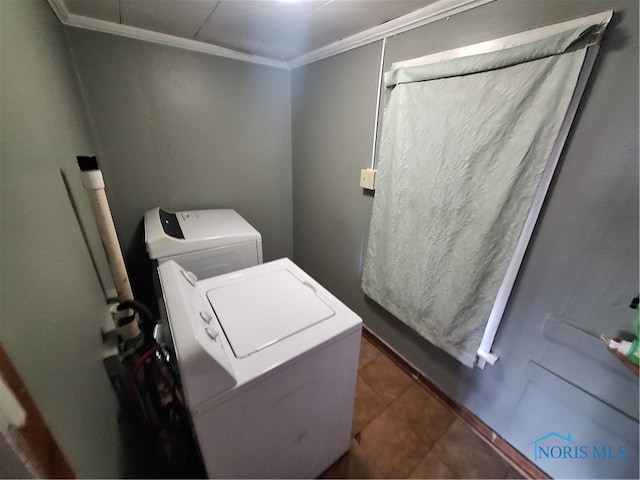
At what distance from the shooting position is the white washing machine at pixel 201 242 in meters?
1.39

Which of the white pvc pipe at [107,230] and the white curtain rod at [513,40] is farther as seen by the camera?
the white pvc pipe at [107,230]

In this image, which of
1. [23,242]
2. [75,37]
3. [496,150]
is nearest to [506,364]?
[496,150]

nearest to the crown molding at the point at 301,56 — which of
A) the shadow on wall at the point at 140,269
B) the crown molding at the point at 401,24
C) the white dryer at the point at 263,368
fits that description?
the crown molding at the point at 401,24

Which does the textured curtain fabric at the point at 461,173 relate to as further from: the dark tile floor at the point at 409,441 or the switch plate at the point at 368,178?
the dark tile floor at the point at 409,441

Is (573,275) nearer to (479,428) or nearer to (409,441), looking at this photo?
(479,428)

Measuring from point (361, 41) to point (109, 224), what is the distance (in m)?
1.63

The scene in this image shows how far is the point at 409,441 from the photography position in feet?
4.25

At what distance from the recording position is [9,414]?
330 millimetres

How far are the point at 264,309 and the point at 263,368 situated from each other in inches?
10.2

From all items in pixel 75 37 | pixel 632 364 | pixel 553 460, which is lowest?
pixel 553 460

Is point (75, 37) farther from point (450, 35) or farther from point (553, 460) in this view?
point (553, 460)

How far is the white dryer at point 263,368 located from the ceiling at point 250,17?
1281mm

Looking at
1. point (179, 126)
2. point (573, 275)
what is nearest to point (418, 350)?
point (573, 275)

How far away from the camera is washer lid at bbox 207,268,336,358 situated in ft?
2.74
